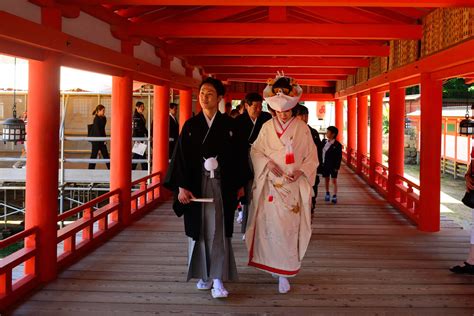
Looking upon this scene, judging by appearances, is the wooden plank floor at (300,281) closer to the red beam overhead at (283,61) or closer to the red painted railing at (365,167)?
the red beam overhead at (283,61)

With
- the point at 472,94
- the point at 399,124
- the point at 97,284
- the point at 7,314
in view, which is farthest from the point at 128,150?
the point at 472,94

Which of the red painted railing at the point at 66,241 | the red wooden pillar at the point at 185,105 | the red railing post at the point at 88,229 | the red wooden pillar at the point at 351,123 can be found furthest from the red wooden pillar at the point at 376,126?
the red railing post at the point at 88,229

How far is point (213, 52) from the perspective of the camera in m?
8.27

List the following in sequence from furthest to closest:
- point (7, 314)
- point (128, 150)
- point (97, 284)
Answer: point (128, 150) < point (97, 284) < point (7, 314)

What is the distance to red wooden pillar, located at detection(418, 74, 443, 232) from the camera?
6.05 meters

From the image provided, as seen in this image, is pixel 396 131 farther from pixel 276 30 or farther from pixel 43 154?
pixel 43 154

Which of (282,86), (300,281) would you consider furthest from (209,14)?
(300,281)

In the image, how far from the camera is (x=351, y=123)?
14398 mm

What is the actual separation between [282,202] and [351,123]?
10972 millimetres

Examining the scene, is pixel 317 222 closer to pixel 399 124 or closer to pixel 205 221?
pixel 399 124

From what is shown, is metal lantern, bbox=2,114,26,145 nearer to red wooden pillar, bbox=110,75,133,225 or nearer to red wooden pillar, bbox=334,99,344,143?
red wooden pillar, bbox=110,75,133,225

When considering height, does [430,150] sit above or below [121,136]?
below

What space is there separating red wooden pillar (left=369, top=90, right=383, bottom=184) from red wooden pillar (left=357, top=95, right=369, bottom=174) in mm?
1753

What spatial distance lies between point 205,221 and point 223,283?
64 centimetres
